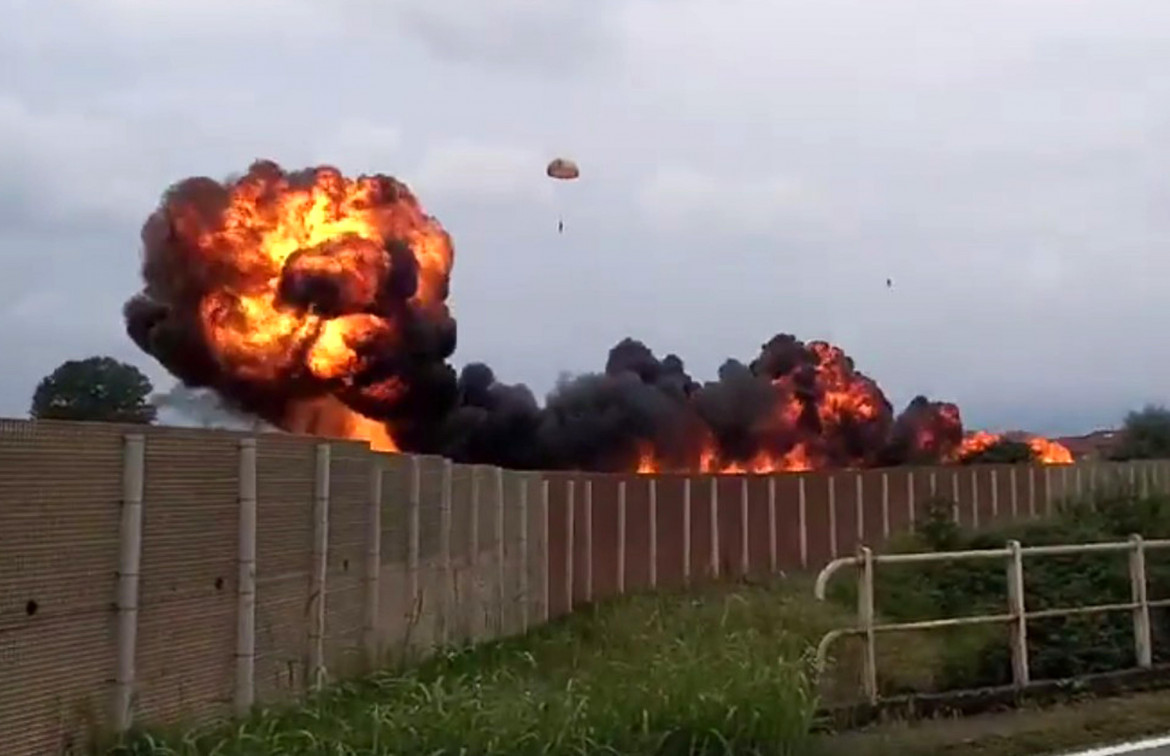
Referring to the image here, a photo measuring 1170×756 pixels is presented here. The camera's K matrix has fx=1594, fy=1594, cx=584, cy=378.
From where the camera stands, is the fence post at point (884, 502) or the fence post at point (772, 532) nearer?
the fence post at point (772, 532)

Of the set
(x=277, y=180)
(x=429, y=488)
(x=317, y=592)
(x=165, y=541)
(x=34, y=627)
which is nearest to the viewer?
(x=34, y=627)

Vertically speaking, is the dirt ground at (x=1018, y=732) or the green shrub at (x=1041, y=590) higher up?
the green shrub at (x=1041, y=590)

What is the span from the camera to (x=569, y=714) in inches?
341

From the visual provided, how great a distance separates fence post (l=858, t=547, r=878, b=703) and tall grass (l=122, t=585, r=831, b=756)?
0.48 metres

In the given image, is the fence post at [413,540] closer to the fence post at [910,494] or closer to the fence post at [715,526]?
the fence post at [715,526]

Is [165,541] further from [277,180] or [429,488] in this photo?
[277,180]

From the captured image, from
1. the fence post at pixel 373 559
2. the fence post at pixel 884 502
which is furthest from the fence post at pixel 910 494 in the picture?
the fence post at pixel 373 559

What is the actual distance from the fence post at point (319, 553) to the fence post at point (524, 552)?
913 centimetres

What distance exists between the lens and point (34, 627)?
7.43m

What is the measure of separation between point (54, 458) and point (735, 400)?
48661 mm

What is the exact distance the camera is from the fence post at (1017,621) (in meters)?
12.4

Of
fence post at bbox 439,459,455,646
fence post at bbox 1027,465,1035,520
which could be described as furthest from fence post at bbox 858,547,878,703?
fence post at bbox 1027,465,1035,520

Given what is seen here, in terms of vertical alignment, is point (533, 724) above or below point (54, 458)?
below

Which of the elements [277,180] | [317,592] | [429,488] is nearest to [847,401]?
[277,180]
